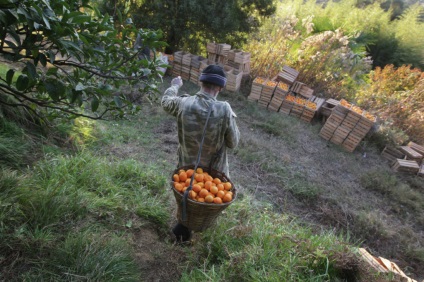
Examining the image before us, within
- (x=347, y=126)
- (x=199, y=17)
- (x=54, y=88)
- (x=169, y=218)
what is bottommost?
(x=347, y=126)

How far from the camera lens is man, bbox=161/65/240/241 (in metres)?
2.38

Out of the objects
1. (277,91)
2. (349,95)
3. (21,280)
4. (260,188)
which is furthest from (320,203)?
(349,95)

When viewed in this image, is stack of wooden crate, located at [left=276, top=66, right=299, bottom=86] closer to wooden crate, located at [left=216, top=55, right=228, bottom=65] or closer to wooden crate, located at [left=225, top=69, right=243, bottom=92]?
wooden crate, located at [left=225, top=69, right=243, bottom=92]

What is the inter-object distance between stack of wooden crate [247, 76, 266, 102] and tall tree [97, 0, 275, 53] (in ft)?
5.91

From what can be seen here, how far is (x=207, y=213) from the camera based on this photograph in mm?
2100

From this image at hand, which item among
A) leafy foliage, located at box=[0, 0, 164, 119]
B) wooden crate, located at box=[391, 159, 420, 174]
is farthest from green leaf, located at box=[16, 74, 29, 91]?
wooden crate, located at box=[391, 159, 420, 174]

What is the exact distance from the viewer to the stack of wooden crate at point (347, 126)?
677 cm

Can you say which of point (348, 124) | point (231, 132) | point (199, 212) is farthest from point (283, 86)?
point (199, 212)

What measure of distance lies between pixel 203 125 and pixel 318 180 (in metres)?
3.70

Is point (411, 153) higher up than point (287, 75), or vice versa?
point (287, 75)

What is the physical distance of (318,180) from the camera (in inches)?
211

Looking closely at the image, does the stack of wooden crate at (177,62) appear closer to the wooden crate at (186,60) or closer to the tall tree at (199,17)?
the wooden crate at (186,60)

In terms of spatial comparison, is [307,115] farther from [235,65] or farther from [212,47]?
[212,47]

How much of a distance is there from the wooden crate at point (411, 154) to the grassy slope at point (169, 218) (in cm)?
138
